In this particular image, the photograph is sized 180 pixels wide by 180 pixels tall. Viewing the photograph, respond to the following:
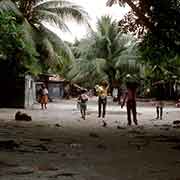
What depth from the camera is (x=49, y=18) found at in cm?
2873

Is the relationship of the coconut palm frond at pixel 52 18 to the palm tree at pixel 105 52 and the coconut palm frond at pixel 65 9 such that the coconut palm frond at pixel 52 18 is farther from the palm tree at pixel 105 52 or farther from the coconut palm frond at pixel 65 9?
the palm tree at pixel 105 52

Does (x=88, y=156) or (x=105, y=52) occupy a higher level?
(x=105, y=52)

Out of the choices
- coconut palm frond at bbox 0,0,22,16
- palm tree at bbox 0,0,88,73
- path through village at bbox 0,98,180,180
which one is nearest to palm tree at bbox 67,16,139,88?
palm tree at bbox 0,0,88,73

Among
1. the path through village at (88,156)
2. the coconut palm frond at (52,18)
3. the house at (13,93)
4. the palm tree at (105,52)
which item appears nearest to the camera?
the path through village at (88,156)

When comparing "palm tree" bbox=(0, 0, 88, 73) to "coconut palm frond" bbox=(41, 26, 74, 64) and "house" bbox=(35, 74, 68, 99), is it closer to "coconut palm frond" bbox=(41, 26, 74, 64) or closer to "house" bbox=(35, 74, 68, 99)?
"coconut palm frond" bbox=(41, 26, 74, 64)

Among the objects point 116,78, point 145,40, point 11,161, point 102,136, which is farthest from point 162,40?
point 116,78

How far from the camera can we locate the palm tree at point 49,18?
28703 mm

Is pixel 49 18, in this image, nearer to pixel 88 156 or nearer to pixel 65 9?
pixel 65 9

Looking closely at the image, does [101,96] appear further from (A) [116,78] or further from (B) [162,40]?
(A) [116,78]

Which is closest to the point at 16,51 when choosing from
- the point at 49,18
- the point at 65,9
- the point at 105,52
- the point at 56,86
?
the point at 49,18

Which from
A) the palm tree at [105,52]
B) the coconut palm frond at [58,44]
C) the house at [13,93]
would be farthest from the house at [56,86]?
the coconut palm frond at [58,44]

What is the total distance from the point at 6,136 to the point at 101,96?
27.8 ft

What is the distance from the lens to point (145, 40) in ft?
49.8

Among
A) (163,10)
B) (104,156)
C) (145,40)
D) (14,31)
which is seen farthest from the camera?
(14,31)
